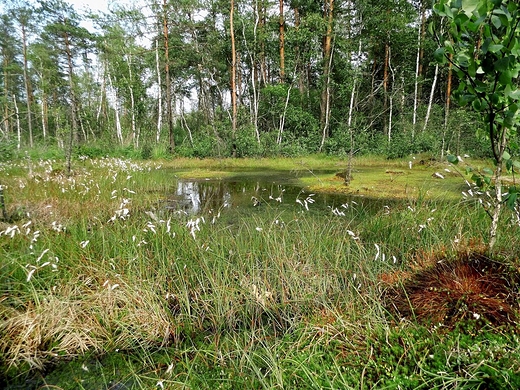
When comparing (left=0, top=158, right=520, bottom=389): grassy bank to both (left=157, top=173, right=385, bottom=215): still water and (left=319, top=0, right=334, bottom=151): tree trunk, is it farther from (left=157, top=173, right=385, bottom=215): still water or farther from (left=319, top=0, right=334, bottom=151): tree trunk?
(left=319, top=0, right=334, bottom=151): tree trunk

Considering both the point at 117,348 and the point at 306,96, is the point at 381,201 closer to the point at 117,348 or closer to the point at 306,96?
the point at 117,348

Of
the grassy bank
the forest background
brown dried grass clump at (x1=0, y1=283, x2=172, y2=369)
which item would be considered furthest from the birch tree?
the forest background

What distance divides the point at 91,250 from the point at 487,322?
3.68 meters

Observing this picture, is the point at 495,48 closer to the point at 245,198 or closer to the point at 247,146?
the point at 245,198

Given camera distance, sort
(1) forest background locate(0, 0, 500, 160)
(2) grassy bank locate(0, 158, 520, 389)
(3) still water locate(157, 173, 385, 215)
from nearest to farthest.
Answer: (2) grassy bank locate(0, 158, 520, 389)
(3) still water locate(157, 173, 385, 215)
(1) forest background locate(0, 0, 500, 160)

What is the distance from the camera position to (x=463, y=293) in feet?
6.81

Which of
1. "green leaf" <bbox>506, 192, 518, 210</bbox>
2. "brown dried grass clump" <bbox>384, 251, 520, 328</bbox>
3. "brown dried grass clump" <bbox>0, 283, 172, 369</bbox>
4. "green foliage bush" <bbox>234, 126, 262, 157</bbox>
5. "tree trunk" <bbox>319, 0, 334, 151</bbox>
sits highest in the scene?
"tree trunk" <bbox>319, 0, 334, 151</bbox>

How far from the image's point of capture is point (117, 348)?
8.50 ft

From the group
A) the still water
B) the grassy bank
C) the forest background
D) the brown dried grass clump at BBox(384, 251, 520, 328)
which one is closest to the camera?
the grassy bank

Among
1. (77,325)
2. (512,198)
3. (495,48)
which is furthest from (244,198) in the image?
(495,48)

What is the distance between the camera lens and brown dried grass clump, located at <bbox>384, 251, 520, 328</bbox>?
1936mm

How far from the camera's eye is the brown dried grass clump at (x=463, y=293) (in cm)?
194

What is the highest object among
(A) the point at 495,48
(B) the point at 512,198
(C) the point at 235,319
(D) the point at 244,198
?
(A) the point at 495,48

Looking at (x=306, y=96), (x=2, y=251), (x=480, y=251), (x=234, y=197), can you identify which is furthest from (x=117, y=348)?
(x=306, y=96)
